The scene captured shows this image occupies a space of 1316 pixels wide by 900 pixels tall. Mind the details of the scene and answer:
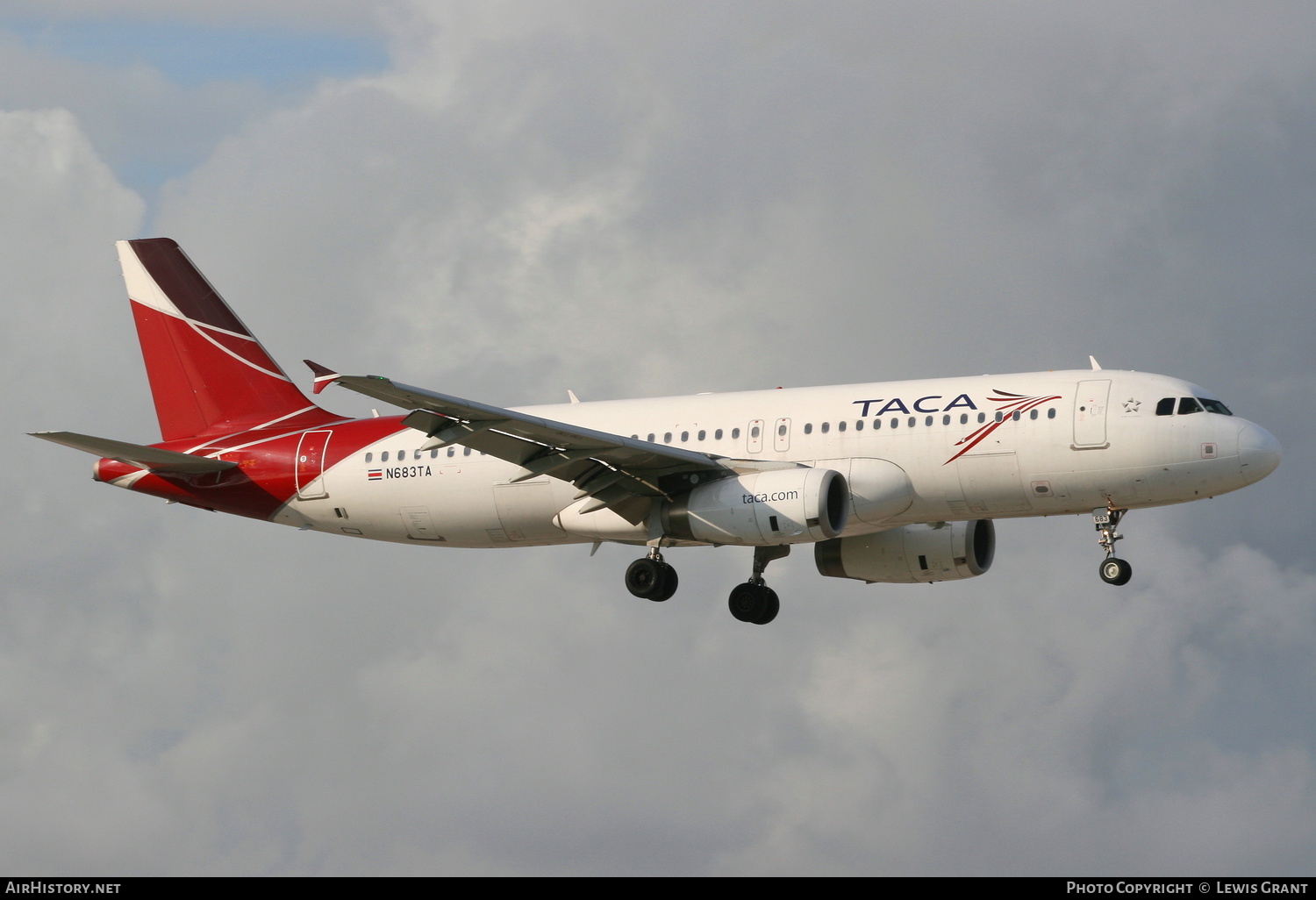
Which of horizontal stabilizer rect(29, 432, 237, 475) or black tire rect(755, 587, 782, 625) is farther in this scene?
black tire rect(755, 587, 782, 625)

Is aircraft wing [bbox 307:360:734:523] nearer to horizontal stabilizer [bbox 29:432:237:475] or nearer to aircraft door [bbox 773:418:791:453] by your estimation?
aircraft door [bbox 773:418:791:453]

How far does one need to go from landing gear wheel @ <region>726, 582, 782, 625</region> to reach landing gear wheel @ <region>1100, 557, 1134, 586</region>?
9.25 metres

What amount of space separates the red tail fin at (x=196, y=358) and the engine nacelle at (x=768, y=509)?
12278 mm

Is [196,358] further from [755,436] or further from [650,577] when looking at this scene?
[755,436]

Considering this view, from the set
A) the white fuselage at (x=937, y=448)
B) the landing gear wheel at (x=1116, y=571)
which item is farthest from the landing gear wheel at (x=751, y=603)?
the landing gear wheel at (x=1116, y=571)

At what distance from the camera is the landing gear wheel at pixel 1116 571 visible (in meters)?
40.5

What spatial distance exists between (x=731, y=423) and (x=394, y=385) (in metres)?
11.1

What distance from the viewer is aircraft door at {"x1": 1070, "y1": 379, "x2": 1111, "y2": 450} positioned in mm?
39625

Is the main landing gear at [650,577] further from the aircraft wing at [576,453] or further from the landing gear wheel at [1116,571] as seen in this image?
the landing gear wheel at [1116,571]

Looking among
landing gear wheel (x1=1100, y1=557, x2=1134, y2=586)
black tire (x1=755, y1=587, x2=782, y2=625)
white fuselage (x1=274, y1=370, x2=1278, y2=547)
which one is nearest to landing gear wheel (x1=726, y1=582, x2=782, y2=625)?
black tire (x1=755, y1=587, x2=782, y2=625)

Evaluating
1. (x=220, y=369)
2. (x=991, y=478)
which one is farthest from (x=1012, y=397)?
(x=220, y=369)

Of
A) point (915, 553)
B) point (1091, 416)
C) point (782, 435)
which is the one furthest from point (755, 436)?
point (1091, 416)

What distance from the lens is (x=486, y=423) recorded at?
38.5 m

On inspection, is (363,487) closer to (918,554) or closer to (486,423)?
(486,423)
